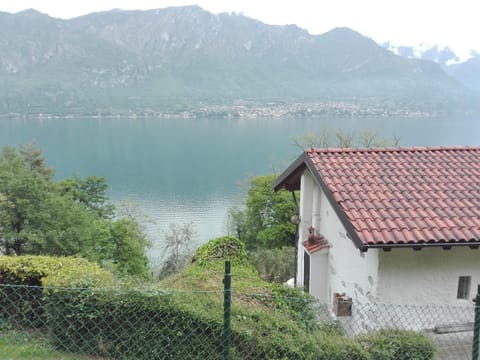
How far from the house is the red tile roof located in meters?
0.02

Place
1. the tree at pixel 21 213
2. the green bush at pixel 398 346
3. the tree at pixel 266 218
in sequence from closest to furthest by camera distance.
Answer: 1. the green bush at pixel 398 346
2. the tree at pixel 21 213
3. the tree at pixel 266 218

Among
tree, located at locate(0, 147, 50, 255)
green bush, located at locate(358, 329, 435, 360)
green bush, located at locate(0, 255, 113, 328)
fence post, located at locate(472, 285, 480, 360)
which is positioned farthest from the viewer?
tree, located at locate(0, 147, 50, 255)

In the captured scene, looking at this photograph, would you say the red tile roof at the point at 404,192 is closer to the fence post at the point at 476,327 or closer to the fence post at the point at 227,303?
the fence post at the point at 476,327

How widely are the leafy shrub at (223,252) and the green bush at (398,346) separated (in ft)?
19.6

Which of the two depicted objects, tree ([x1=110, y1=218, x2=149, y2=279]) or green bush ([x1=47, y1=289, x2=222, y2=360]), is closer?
green bush ([x1=47, y1=289, x2=222, y2=360])

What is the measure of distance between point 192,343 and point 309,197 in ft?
17.5

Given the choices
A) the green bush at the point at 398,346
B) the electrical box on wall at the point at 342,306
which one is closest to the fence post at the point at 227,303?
the green bush at the point at 398,346

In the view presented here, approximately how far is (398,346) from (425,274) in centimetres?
214

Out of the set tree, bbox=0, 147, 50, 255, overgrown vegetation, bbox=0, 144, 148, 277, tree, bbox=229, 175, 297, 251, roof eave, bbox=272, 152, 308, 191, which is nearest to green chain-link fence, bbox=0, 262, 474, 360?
roof eave, bbox=272, 152, 308, 191

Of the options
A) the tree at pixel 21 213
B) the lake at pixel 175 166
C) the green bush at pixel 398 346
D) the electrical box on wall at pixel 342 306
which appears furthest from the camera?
the lake at pixel 175 166

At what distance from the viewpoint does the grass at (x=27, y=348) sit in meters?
5.39

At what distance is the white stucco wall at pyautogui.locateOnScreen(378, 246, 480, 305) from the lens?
6840 mm

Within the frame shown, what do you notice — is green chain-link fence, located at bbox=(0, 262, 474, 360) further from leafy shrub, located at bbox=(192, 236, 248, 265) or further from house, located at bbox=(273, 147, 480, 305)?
leafy shrub, located at bbox=(192, 236, 248, 265)

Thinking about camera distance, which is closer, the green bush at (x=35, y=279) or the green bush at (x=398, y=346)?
the green bush at (x=398, y=346)
